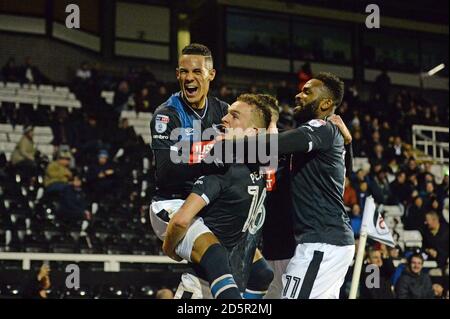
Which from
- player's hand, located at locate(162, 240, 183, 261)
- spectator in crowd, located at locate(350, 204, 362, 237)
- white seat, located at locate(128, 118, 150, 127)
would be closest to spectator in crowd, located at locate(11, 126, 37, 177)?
white seat, located at locate(128, 118, 150, 127)

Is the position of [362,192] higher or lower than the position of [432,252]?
higher

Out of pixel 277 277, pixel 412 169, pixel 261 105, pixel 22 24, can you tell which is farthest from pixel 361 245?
pixel 22 24

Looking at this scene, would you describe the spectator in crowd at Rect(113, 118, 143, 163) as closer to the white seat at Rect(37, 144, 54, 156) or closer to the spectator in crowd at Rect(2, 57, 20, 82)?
the white seat at Rect(37, 144, 54, 156)

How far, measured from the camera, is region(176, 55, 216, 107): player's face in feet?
18.2

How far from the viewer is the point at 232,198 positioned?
4.97 metres

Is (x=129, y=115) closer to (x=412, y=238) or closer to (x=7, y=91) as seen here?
(x=7, y=91)

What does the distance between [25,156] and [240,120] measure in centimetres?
945

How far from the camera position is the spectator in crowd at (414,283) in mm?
11656

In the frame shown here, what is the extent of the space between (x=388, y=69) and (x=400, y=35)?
66.3 inches

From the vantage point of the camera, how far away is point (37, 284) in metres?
9.65

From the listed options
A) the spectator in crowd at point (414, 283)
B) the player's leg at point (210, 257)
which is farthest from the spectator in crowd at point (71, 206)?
the player's leg at point (210, 257)

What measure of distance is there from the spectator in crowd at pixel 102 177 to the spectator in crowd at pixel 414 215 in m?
6.77
